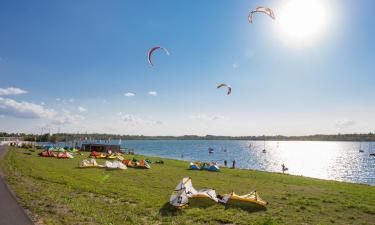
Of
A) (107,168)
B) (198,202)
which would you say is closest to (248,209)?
(198,202)

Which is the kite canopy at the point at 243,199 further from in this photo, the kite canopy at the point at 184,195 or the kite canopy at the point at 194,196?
the kite canopy at the point at 184,195

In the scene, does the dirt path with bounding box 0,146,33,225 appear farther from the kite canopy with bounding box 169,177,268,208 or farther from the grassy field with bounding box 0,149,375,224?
the kite canopy with bounding box 169,177,268,208

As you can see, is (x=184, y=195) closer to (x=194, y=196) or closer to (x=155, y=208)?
(x=194, y=196)

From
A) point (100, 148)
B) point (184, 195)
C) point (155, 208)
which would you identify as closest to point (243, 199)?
point (184, 195)

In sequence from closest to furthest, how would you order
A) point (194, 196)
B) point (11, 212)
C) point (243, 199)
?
point (11, 212), point (243, 199), point (194, 196)

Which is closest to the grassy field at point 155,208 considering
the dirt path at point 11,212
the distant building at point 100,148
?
the dirt path at point 11,212

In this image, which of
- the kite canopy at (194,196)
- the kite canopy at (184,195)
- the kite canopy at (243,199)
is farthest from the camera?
the kite canopy at (243,199)

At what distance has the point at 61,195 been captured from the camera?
1831 cm

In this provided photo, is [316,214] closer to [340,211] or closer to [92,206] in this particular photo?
[340,211]

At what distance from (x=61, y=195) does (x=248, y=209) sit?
10961 mm

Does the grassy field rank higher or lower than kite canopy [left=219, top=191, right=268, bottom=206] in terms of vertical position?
lower

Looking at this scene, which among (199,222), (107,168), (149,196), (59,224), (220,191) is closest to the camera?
(59,224)

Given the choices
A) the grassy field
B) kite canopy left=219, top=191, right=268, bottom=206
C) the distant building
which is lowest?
the grassy field

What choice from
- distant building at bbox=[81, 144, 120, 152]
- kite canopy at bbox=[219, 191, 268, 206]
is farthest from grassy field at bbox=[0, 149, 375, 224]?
distant building at bbox=[81, 144, 120, 152]
